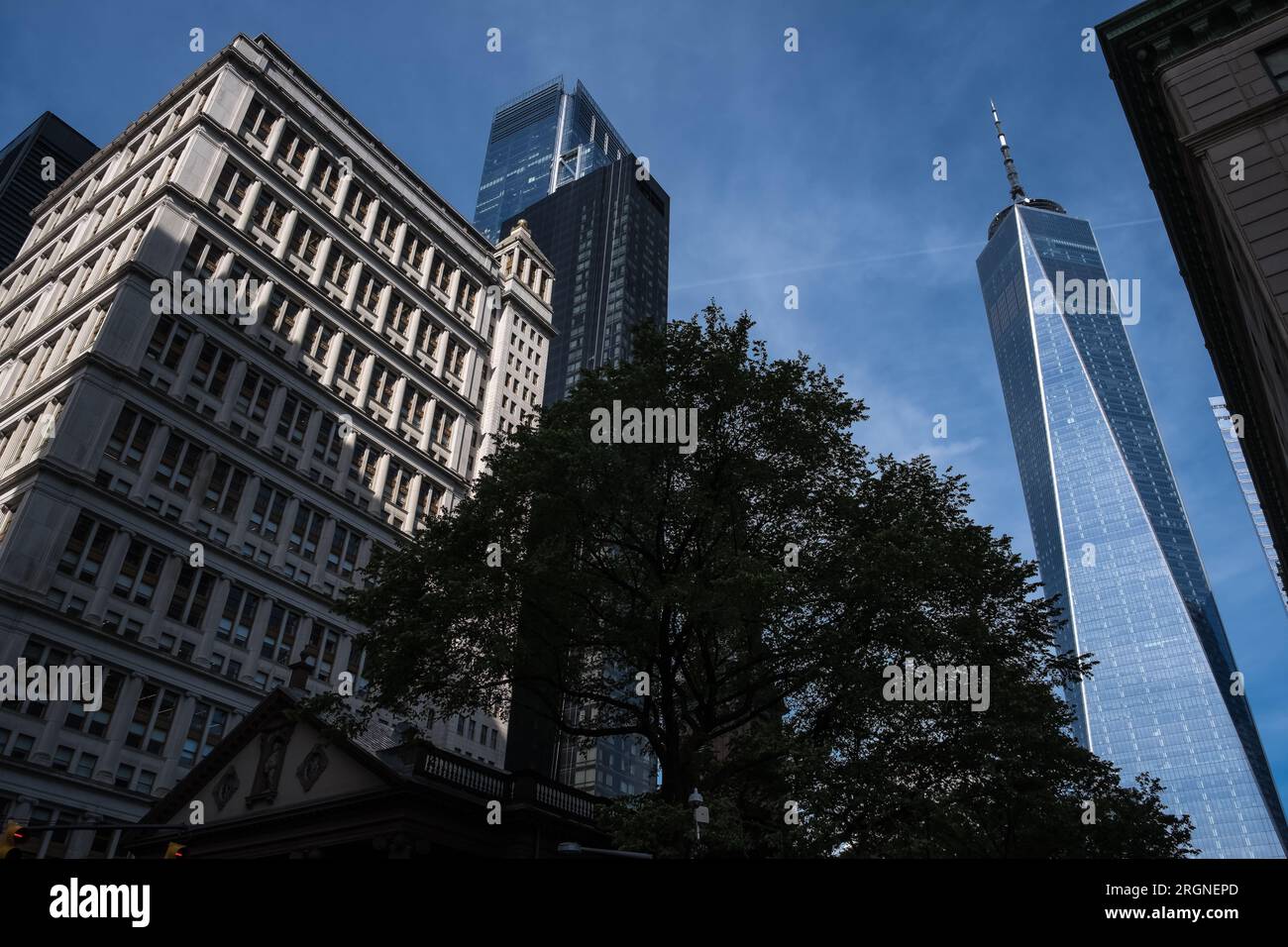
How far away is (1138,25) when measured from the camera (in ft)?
92.8

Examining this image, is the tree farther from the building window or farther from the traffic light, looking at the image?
the building window

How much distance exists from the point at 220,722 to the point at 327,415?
23.1 metres

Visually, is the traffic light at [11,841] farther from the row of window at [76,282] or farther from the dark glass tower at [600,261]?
the dark glass tower at [600,261]

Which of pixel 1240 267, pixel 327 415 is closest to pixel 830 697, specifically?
pixel 1240 267

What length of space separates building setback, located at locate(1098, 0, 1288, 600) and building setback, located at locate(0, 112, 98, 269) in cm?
12514

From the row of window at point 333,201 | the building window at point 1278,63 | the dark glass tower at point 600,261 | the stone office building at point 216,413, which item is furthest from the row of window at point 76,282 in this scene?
the dark glass tower at point 600,261

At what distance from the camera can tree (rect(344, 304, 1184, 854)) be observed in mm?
20719

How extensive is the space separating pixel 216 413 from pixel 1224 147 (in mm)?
53563

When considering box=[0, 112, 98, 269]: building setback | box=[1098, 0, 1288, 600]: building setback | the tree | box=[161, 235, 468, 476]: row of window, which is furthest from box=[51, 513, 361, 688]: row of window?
box=[0, 112, 98, 269]: building setback

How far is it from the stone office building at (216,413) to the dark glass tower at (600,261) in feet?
213

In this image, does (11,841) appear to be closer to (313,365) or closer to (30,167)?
(313,365)

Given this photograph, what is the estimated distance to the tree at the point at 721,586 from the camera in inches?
816
